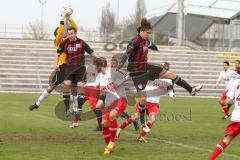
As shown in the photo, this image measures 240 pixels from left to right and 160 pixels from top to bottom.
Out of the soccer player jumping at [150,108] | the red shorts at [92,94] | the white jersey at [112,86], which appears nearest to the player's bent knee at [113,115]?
the white jersey at [112,86]

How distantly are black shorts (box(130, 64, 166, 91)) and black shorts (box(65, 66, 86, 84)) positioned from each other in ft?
6.36

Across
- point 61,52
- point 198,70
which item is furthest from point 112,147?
point 198,70

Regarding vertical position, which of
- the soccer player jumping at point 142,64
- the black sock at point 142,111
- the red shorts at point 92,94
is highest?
the soccer player jumping at point 142,64

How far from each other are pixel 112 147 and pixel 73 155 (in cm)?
78

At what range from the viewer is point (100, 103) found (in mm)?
12625

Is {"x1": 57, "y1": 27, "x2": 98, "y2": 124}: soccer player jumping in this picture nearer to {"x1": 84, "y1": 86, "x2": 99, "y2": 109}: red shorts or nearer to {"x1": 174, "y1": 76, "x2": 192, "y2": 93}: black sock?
{"x1": 84, "y1": 86, "x2": 99, "y2": 109}: red shorts

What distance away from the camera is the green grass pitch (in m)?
9.99

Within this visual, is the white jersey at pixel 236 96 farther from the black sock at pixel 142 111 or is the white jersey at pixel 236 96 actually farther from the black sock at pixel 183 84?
the black sock at pixel 142 111

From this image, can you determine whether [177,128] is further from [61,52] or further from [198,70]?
[198,70]

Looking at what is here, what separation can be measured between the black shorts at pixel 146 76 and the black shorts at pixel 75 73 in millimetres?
1938

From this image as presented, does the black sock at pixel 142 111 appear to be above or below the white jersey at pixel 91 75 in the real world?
below

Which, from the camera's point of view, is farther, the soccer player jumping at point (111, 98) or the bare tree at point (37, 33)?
the bare tree at point (37, 33)

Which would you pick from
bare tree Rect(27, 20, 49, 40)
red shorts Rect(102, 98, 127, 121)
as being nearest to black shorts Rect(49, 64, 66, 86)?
red shorts Rect(102, 98, 127, 121)

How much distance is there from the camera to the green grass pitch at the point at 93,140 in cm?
999
